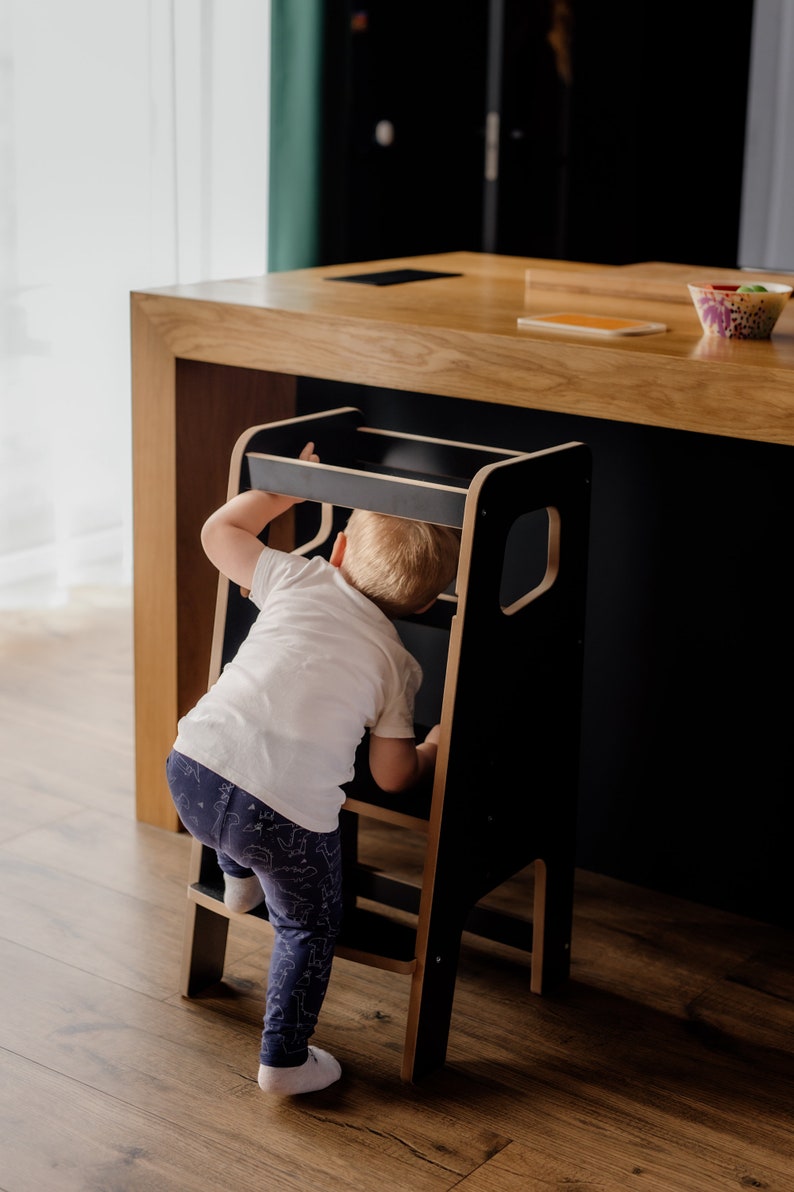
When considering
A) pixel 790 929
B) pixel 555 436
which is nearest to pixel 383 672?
pixel 555 436

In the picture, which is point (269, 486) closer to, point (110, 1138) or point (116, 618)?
point (110, 1138)

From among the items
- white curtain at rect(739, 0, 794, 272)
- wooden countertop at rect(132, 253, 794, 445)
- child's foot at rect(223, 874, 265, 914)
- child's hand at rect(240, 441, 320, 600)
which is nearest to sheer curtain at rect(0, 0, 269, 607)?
wooden countertop at rect(132, 253, 794, 445)

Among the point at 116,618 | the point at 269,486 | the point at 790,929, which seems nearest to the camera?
the point at 269,486

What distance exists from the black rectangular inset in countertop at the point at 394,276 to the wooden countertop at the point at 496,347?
0.15 feet

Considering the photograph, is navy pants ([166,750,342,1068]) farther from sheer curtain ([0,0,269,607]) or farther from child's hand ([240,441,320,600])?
sheer curtain ([0,0,269,607])

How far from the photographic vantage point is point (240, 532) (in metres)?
1.58

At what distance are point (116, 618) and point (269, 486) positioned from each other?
5.47 feet

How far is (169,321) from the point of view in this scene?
1966 mm

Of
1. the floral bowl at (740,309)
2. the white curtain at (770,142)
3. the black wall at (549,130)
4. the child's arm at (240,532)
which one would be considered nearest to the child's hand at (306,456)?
the child's arm at (240,532)

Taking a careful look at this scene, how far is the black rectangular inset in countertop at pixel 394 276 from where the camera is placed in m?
2.23

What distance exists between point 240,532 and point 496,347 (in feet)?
1.26

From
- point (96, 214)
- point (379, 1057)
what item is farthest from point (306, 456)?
point (96, 214)

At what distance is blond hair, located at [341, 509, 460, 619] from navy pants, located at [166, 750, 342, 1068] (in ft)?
0.84

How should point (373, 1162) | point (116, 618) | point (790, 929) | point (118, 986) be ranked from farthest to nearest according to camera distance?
1. point (116, 618)
2. point (790, 929)
3. point (118, 986)
4. point (373, 1162)
